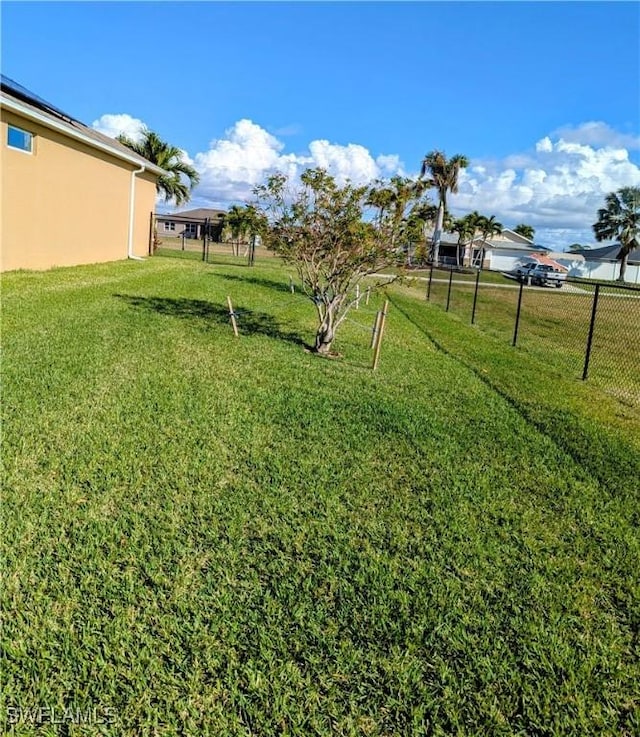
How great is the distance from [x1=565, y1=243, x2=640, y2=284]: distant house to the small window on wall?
5988 cm

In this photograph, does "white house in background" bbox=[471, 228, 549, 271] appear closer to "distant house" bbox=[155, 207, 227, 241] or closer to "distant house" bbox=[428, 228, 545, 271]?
"distant house" bbox=[428, 228, 545, 271]

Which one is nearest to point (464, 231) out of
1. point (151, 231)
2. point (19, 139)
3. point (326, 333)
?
point (151, 231)

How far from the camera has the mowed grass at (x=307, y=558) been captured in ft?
7.04

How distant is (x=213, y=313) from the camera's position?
34.8 ft

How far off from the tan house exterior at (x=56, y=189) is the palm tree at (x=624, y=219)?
5167cm

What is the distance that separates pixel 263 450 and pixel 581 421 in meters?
3.69

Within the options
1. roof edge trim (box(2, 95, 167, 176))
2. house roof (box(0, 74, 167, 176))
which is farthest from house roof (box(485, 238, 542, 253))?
house roof (box(0, 74, 167, 176))

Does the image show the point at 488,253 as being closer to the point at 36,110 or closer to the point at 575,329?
the point at 575,329

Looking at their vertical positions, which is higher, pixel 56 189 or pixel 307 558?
pixel 56 189

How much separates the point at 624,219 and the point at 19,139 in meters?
57.8

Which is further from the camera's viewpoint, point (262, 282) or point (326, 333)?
point (262, 282)

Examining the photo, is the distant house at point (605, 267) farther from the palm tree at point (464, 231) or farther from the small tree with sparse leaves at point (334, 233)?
the small tree with sparse leaves at point (334, 233)

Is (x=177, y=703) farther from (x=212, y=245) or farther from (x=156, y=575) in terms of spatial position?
(x=212, y=245)

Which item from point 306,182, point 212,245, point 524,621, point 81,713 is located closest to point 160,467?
point 81,713
